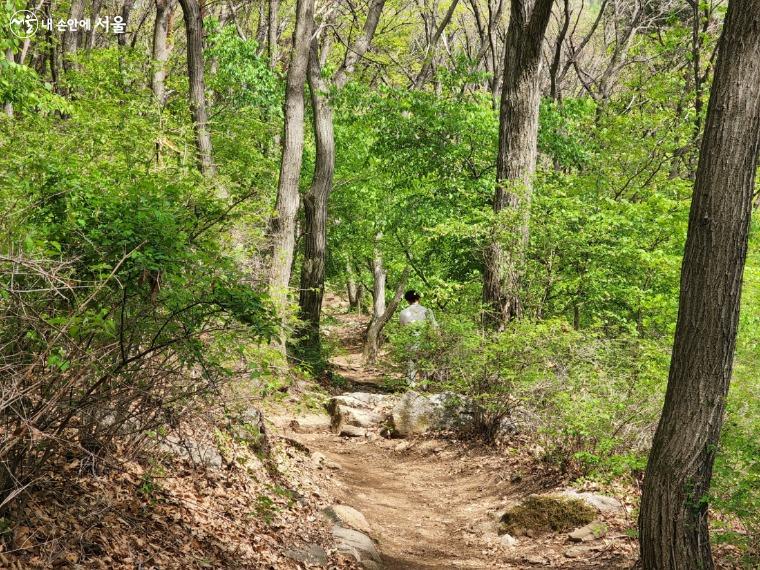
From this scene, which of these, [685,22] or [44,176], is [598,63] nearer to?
[685,22]

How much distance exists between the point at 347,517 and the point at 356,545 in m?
0.67

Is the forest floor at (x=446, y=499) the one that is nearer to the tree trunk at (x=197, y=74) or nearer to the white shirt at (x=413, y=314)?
the white shirt at (x=413, y=314)

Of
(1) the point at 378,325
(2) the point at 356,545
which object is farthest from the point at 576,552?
(1) the point at 378,325

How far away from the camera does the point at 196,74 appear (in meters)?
13.5

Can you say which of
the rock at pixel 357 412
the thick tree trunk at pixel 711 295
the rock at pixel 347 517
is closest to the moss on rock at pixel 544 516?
the rock at pixel 347 517

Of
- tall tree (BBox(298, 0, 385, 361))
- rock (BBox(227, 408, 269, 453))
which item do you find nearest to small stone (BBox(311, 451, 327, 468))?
rock (BBox(227, 408, 269, 453))

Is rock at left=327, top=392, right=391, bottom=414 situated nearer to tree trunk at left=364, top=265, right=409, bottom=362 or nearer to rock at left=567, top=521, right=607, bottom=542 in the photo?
rock at left=567, top=521, right=607, bottom=542

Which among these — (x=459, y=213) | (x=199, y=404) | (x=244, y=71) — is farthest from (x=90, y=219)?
(x=244, y=71)

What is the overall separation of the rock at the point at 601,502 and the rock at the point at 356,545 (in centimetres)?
205

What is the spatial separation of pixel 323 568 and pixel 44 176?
352cm

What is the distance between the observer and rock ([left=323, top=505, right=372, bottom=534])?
22.3ft

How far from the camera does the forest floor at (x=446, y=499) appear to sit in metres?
6.54

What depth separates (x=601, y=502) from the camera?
6996 mm

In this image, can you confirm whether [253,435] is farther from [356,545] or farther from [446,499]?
[446,499]
